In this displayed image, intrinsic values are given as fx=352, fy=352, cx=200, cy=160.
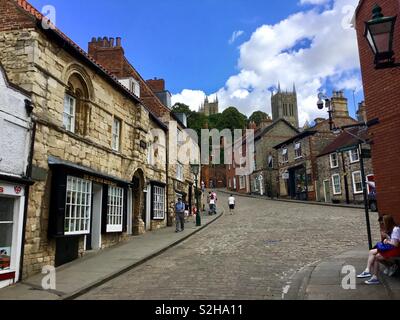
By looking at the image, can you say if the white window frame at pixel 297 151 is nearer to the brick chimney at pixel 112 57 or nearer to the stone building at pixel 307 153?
the stone building at pixel 307 153

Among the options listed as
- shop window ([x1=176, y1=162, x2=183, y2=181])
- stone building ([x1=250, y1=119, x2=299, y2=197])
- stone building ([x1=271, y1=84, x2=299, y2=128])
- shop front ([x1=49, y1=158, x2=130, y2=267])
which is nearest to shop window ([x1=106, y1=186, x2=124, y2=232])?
shop front ([x1=49, y1=158, x2=130, y2=267])

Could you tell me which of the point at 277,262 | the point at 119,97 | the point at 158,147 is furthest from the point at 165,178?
the point at 277,262

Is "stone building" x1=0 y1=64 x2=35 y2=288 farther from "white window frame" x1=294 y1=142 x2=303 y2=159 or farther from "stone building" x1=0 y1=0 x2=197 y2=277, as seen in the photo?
"white window frame" x1=294 y1=142 x2=303 y2=159

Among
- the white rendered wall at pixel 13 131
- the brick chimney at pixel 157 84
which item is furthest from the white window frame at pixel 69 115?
the brick chimney at pixel 157 84

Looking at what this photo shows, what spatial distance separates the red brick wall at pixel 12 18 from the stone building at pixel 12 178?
7.13 ft

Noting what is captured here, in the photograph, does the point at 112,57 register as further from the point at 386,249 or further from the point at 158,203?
the point at 386,249

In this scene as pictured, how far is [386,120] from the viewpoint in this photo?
7.33 m

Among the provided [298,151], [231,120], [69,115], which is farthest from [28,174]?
[231,120]

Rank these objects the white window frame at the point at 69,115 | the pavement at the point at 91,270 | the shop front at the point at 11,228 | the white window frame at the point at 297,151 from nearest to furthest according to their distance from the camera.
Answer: the pavement at the point at 91,270 → the shop front at the point at 11,228 → the white window frame at the point at 69,115 → the white window frame at the point at 297,151

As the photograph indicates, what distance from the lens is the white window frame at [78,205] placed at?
10617 millimetres

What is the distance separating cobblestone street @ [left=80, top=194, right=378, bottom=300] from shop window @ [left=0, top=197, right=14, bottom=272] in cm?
241
